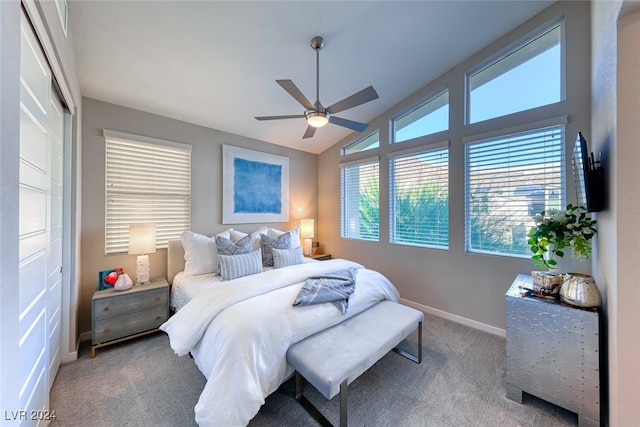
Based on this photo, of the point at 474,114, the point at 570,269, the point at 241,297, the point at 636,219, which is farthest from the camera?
the point at 474,114

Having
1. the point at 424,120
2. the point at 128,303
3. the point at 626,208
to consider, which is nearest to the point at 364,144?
the point at 424,120

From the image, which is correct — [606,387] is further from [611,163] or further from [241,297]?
[241,297]

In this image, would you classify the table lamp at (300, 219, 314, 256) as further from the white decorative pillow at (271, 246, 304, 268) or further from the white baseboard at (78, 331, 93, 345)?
the white baseboard at (78, 331, 93, 345)

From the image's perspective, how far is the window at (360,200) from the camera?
409cm

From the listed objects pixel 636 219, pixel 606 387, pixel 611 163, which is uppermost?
pixel 611 163

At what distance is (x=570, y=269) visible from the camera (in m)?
2.42

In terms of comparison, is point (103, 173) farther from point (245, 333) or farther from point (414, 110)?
point (414, 110)

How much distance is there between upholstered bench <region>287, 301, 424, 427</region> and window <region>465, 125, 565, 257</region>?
4.81ft

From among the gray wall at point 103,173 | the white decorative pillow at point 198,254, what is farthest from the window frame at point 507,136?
the white decorative pillow at point 198,254

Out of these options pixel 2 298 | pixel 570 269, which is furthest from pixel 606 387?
pixel 2 298

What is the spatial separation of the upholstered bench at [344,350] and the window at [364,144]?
2.81 metres

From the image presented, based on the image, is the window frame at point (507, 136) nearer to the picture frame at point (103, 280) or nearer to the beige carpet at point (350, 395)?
the beige carpet at point (350, 395)

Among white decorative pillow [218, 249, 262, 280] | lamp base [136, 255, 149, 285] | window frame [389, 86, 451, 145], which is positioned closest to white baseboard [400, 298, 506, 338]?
white decorative pillow [218, 249, 262, 280]

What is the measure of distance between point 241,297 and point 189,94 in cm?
239
